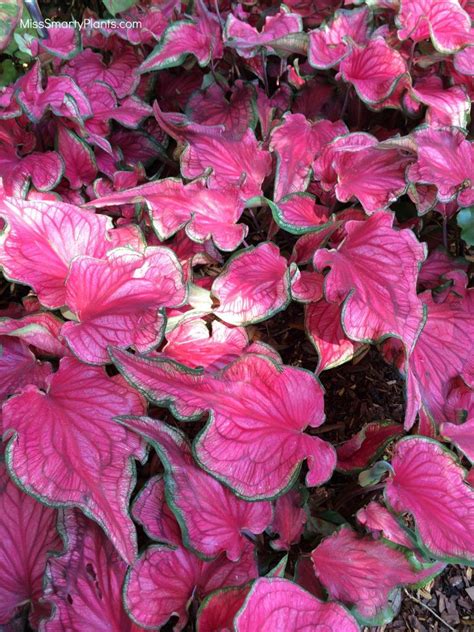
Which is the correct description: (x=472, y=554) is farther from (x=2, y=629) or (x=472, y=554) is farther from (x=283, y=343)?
(x=2, y=629)

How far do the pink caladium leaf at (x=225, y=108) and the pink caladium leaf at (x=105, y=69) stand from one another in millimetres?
174

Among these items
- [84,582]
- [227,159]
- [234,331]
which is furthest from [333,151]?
[84,582]

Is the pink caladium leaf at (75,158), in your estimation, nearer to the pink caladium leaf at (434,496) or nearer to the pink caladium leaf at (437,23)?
the pink caladium leaf at (437,23)

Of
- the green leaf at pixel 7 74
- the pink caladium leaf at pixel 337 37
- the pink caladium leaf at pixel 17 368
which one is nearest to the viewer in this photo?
the pink caladium leaf at pixel 17 368

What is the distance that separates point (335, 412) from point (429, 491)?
0.39 meters

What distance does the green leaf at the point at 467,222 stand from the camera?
117 centimetres

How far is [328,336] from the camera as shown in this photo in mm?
1038

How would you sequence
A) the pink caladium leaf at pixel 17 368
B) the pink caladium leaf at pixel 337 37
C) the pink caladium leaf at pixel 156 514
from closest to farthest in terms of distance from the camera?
the pink caladium leaf at pixel 156 514, the pink caladium leaf at pixel 17 368, the pink caladium leaf at pixel 337 37

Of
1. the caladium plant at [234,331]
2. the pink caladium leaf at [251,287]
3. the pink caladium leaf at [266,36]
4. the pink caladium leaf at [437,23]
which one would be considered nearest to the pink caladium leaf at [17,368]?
the caladium plant at [234,331]

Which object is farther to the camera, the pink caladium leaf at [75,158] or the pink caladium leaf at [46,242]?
the pink caladium leaf at [75,158]

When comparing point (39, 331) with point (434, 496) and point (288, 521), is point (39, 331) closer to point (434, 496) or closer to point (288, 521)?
point (288, 521)

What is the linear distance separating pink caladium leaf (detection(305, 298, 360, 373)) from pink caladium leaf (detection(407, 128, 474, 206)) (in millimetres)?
310

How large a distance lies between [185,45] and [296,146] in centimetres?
34

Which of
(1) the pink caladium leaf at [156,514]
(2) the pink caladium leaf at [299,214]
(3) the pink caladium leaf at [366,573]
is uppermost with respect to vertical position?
(2) the pink caladium leaf at [299,214]
